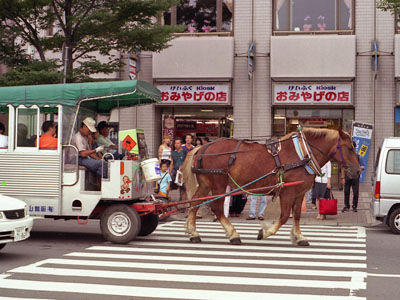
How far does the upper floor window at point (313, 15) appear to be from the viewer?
73.5ft

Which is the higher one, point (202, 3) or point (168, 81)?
point (202, 3)

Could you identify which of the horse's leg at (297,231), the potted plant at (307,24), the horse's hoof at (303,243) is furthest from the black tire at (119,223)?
the potted plant at (307,24)

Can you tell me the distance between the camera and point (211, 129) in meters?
23.3

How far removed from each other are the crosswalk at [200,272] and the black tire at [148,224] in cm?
26

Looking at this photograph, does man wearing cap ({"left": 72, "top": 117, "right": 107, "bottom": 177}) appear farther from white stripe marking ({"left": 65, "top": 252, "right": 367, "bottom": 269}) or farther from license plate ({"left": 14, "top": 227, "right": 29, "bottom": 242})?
license plate ({"left": 14, "top": 227, "right": 29, "bottom": 242})

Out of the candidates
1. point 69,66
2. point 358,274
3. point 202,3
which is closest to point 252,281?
point 358,274

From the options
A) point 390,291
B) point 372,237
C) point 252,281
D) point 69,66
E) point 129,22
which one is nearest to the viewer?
point 390,291

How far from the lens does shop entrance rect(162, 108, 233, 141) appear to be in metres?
23.2

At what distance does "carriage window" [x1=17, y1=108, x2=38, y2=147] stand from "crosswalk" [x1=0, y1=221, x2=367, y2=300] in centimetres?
234

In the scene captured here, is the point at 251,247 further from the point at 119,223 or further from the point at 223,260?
the point at 119,223

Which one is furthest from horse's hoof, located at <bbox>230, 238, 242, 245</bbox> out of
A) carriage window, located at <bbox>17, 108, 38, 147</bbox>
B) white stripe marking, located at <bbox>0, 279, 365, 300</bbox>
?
carriage window, located at <bbox>17, 108, 38, 147</bbox>

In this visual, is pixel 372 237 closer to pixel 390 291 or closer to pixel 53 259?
pixel 390 291

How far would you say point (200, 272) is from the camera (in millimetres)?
8109

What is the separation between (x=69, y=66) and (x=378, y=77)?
10.9 m
